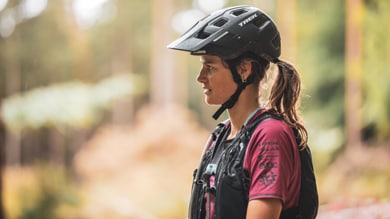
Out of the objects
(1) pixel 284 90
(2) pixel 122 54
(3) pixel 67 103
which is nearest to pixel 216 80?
(1) pixel 284 90

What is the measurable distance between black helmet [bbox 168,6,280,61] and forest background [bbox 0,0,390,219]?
7.40 ft

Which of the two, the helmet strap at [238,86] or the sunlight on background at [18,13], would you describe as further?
the sunlight on background at [18,13]

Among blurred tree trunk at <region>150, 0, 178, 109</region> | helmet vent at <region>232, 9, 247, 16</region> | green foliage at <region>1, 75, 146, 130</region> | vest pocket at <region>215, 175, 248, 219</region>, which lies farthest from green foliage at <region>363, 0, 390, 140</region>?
vest pocket at <region>215, 175, 248, 219</region>

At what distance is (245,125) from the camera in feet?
5.20

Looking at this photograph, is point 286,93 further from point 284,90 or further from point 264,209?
point 264,209

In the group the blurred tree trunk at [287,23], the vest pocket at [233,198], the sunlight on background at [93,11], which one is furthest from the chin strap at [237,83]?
the sunlight on background at [93,11]

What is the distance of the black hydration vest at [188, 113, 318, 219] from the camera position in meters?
1.52

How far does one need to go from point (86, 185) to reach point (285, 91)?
136 inches

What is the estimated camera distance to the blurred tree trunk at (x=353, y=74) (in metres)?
3.88

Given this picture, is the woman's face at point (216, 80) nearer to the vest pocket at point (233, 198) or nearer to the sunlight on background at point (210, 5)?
the vest pocket at point (233, 198)

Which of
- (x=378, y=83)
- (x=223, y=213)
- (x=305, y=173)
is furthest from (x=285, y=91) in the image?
(x=378, y=83)

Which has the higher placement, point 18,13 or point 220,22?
point 18,13

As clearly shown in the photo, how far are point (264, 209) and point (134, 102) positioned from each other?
3409 mm

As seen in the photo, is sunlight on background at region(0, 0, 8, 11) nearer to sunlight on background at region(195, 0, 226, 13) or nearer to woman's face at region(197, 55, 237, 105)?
sunlight on background at region(195, 0, 226, 13)
